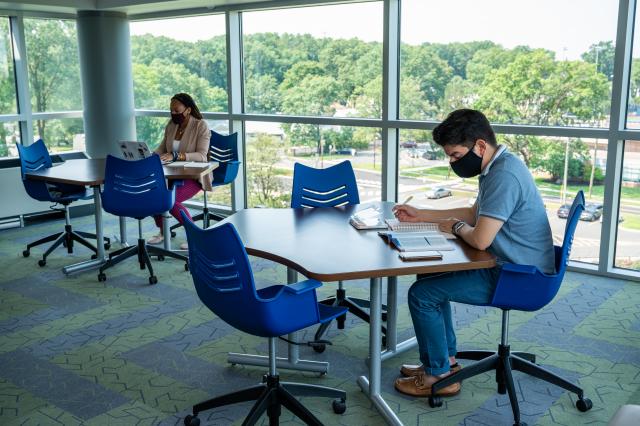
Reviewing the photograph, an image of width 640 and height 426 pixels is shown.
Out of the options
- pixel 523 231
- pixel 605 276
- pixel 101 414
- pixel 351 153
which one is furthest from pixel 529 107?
pixel 101 414

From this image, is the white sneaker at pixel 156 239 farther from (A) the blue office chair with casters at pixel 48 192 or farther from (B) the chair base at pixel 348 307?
(B) the chair base at pixel 348 307

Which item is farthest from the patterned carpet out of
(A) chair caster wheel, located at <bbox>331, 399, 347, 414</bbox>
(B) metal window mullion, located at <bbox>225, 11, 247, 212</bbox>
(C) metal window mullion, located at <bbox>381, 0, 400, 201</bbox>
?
(B) metal window mullion, located at <bbox>225, 11, 247, 212</bbox>

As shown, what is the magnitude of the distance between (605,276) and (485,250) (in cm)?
272

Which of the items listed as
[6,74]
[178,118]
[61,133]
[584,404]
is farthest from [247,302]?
[61,133]

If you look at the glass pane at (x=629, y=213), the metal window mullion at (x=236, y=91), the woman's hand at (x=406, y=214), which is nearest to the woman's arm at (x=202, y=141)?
the metal window mullion at (x=236, y=91)

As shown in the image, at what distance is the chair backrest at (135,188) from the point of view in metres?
5.26

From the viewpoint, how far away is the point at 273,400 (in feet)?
9.91

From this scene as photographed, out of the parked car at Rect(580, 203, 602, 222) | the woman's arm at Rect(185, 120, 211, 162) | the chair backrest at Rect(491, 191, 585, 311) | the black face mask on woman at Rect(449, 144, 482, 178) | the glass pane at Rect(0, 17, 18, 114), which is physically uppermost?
the glass pane at Rect(0, 17, 18, 114)

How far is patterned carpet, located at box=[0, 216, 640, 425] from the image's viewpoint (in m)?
3.31

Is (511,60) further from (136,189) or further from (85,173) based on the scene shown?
(85,173)

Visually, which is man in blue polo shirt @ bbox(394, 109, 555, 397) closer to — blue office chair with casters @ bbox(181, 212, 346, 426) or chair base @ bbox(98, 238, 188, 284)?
blue office chair with casters @ bbox(181, 212, 346, 426)

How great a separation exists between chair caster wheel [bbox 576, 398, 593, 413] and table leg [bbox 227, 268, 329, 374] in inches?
49.1

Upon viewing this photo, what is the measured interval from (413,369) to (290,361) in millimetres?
652

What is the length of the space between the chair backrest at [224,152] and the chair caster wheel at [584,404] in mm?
4416
